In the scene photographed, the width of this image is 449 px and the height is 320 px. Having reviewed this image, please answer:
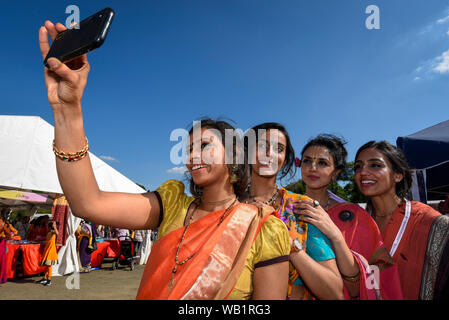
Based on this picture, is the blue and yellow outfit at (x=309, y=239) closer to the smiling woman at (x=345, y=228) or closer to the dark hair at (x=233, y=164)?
the smiling woman at (x=345, y=228)

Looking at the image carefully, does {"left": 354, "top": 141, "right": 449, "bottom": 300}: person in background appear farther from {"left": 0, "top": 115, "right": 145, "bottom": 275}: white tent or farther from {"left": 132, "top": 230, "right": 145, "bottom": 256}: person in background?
{"left": 132, "top": 230, "right": 145, "bottom": 256}: person in background

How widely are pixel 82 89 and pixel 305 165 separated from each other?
5.72ft

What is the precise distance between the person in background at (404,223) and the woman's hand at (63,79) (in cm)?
208

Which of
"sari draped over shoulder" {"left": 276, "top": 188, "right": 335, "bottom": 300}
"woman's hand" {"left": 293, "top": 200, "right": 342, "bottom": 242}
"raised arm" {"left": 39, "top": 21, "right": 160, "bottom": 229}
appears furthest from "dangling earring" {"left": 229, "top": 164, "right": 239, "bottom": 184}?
"raised arm" {"left": 39, "top": 21, "right": 160, "bottom": 229}

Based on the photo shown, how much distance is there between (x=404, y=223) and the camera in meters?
2.16

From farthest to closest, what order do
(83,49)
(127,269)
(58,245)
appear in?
(127,269), (58,245), (83,49)

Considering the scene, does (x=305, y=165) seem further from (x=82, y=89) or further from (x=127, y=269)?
(x=127, y=269)

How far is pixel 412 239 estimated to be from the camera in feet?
6.87

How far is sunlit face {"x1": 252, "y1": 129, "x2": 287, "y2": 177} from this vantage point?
7.04ft

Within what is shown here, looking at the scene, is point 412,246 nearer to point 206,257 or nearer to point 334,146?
point 334,146

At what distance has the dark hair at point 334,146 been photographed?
2.37 metres

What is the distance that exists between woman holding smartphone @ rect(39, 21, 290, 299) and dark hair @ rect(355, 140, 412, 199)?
4.35 ft
